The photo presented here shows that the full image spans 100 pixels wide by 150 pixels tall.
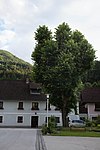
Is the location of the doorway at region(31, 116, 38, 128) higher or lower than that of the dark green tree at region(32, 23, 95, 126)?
lower

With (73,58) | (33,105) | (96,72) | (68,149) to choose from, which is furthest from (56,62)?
(96,72)

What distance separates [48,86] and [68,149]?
1151 inches

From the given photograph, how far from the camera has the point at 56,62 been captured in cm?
4600

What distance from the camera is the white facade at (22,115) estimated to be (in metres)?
61.3

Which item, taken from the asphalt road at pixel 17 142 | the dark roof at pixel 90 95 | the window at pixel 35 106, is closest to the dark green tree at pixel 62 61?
the window at pixel 35 106

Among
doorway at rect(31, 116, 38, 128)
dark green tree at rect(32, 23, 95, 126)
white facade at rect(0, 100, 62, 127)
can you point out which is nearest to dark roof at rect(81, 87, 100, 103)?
white facade at rect(0, 100, 62, 127)

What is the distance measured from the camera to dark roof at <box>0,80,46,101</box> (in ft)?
205

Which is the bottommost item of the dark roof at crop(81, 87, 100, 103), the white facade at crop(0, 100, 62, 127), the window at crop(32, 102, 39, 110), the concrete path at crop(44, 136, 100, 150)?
the concrete path at crop(44, 136, 100, 150)

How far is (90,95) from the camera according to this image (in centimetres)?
6738

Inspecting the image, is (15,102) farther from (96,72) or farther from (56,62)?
(96,72)

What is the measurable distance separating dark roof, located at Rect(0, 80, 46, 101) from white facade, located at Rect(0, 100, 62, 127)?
2.78 feet

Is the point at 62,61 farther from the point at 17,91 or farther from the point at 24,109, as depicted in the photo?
the point at 17,91

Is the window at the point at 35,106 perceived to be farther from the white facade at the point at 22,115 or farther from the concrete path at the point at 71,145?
the concrete path at the point at 71,145

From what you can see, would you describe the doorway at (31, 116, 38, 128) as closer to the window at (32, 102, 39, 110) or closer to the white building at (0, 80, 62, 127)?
the white building at (0, 80, 62, 127)
